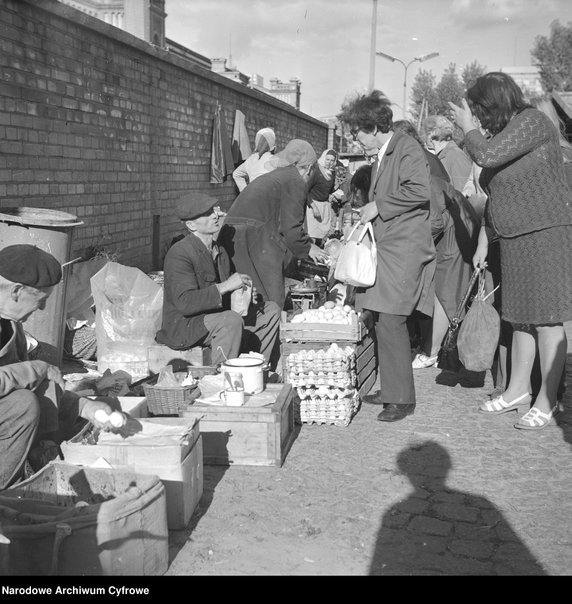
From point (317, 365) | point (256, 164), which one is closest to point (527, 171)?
point (317, 365)

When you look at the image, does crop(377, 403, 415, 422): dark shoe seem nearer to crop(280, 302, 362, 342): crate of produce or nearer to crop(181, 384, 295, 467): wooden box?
crop(280, 302, 362, 342): crate of produce

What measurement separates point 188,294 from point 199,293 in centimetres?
8

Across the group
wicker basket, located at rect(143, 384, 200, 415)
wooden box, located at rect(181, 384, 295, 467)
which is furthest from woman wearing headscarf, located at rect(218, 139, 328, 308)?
wooden box, located at rect(181, 384, 295, 467)

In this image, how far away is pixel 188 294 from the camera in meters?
5.26

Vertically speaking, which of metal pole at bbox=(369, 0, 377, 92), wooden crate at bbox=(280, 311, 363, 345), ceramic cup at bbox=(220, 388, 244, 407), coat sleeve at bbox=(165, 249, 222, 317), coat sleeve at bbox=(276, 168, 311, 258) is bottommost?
ceramic cup at bbox=(220, 388, 244, 407)

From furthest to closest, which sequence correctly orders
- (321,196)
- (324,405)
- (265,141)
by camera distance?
(265,141) < (321,196) < (324,405)

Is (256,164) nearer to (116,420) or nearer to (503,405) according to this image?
(503,405)

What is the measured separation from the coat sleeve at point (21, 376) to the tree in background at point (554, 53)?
166 ft

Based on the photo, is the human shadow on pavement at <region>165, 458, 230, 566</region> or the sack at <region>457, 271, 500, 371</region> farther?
the sack at <region>457, 271, 500, 371</region>

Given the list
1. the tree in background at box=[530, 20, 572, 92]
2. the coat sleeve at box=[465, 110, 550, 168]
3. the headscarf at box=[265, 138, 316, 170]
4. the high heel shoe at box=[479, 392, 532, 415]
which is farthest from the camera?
the tree in background at box=[530, 20, 572, 92]

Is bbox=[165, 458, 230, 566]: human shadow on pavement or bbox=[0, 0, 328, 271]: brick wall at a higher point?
bbox=[0, 0, 328, 271]: brick wall

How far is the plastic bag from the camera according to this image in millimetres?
6051

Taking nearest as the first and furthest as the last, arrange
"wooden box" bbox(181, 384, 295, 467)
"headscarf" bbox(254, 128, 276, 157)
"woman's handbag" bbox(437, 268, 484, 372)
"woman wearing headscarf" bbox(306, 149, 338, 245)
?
"wooden box" bbox(181, 384, 295, 467), "woman's handbag" bbox(437, 268, 484, 372), "woman wearing headscarf" bbox(306, 149, 338, 245), "headscarf" bbox(254, 128, 276, 157)

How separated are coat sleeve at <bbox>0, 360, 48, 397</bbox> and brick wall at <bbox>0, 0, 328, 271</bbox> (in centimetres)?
326
